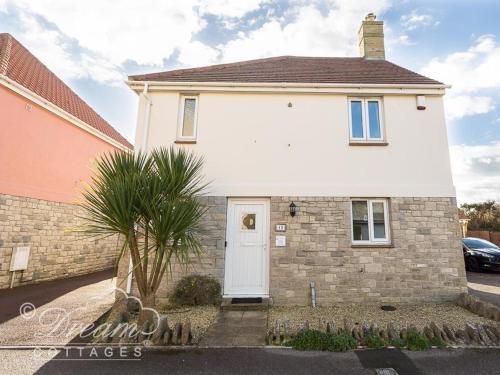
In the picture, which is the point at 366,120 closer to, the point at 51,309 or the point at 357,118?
the point at 357,118

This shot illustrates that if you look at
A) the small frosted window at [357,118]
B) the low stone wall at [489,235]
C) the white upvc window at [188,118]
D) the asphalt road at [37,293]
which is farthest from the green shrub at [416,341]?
the low stone wall at [489,235]

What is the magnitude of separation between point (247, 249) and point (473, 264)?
11381 mm

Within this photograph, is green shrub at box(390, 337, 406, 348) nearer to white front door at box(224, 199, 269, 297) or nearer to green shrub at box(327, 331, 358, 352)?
green shrub at box(327, 331, 358, 352)

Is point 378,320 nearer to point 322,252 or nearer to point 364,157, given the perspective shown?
point 322,252

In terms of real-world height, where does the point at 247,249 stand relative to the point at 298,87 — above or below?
below

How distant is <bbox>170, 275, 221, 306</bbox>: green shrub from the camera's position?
20.6 ft

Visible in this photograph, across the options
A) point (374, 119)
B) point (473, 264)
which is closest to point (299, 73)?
point (374, 119)

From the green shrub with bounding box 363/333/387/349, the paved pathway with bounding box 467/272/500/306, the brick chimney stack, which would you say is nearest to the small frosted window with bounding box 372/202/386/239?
the green shrub with bounding box 363/333/387/349

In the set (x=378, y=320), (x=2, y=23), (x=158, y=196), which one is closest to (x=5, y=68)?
(x=2, y=23)

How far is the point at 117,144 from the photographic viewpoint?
13.5 metres

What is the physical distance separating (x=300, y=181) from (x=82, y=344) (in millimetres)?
5661

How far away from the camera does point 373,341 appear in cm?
431

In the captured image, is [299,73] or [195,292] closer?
[195,292]

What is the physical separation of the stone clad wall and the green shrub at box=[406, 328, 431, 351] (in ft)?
6.99
